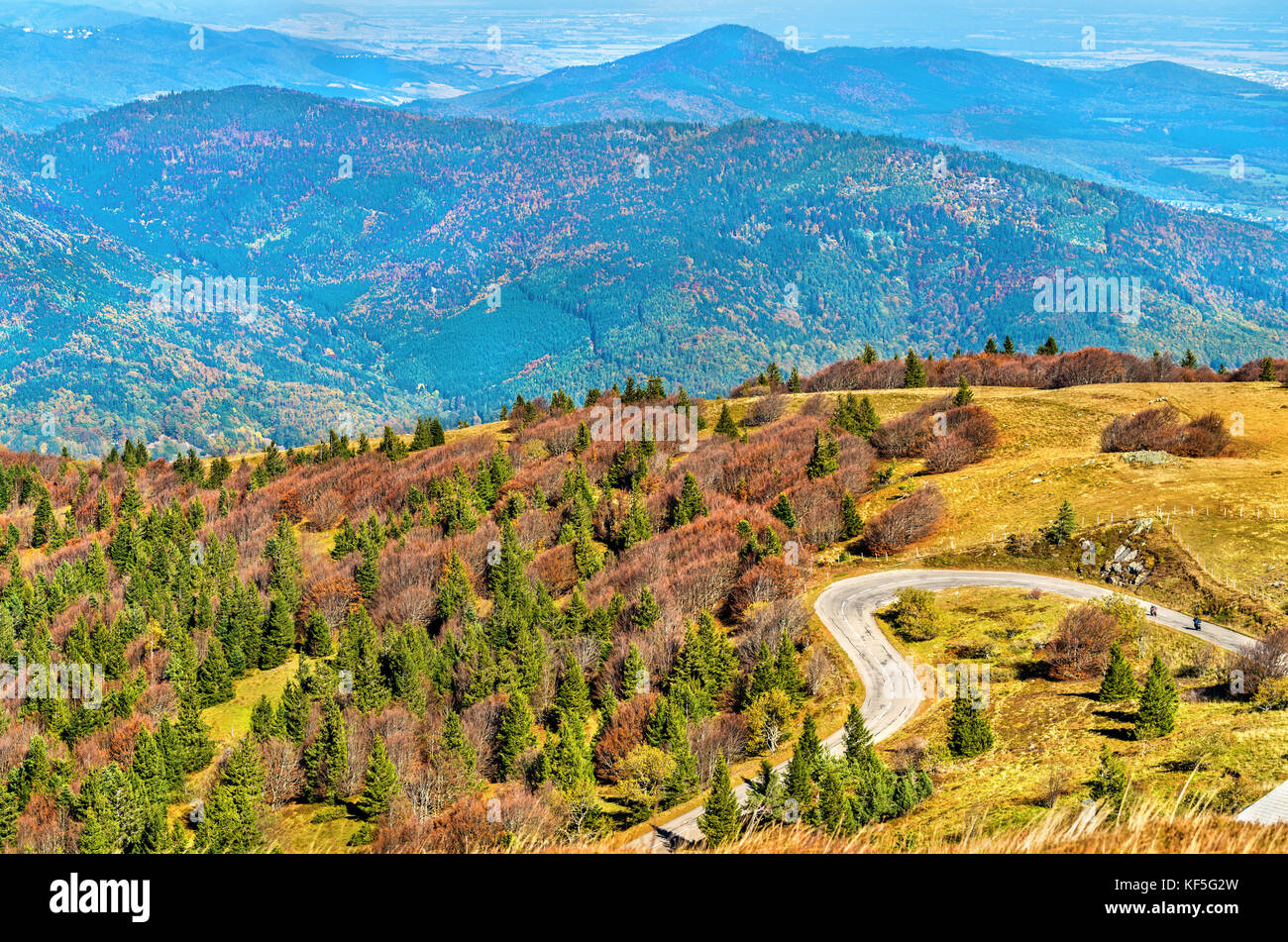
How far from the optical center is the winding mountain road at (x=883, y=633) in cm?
6319

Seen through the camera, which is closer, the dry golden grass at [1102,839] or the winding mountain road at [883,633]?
the dry golden grass at [1102,839]

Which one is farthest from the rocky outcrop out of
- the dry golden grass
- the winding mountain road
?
the dry golden grass

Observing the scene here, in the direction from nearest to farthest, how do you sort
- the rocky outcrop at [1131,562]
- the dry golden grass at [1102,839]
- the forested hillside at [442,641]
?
the dry golden grass at [1102,839] → the forested hillside at [442,641] → the rocky outcrop at [1131,562]

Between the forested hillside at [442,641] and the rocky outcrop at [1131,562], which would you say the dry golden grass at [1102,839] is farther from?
the rocky outcrop at [1131,562]

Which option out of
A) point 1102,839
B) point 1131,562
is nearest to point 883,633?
point 1131,562

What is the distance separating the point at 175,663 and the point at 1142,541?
89.4m

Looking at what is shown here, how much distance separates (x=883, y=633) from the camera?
84125 mm

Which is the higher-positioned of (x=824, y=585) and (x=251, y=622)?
(x=824, y=585)

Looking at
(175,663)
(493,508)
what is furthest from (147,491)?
(175,663)

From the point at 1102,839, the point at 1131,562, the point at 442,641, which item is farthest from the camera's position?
the point at 442,641

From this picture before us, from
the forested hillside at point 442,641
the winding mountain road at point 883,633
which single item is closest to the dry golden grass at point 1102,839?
the forested hillside at point 442,641

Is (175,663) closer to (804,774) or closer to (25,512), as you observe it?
(804,774)

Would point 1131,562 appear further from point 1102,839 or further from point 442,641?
point 1102,839
